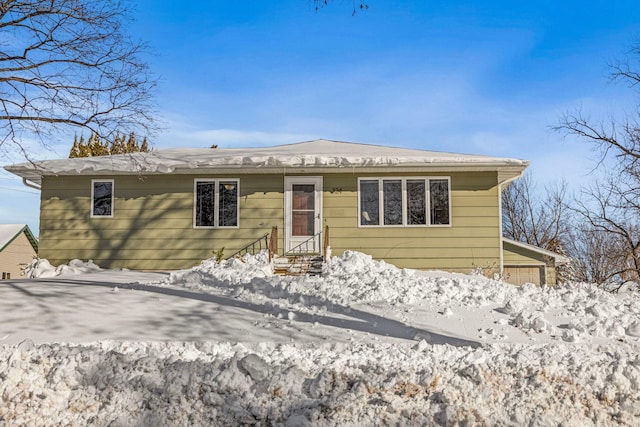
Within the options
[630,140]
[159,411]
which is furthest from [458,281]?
[630,140]

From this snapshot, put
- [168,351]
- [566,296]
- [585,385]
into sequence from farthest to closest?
[566,296] < [168,351] < [585,385]

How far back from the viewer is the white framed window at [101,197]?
14.2 meters

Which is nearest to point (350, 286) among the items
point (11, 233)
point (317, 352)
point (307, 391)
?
point (317, 352)

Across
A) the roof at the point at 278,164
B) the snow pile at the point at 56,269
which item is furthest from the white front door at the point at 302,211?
the snow pile at the point at 56,269

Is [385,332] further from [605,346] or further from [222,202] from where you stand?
[222,202]

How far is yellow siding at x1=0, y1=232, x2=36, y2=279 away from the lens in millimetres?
33322

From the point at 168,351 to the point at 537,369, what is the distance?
13.1 feet

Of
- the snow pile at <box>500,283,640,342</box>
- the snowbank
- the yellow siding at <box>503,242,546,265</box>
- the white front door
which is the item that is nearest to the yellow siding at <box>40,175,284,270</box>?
the white front door

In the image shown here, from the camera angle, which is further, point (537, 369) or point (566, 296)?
point (566, 296)

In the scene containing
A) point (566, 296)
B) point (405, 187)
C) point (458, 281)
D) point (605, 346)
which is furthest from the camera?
point (405, 187)

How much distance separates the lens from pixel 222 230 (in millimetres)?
13875

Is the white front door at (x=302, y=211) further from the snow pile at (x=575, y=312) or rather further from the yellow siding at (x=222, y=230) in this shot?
the snow pile at (x=575, y=312)

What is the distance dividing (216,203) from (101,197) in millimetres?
3202

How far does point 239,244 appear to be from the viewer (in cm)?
1381
